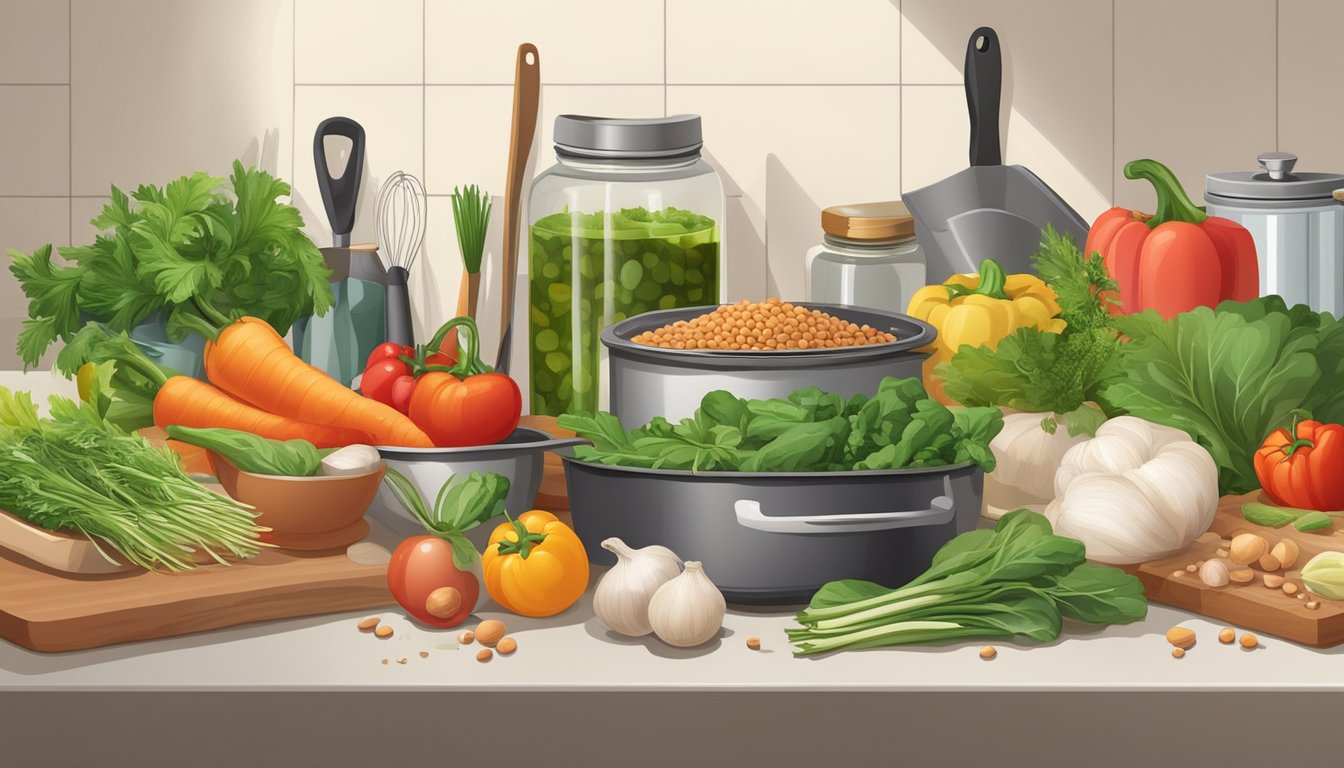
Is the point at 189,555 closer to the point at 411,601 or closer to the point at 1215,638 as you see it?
the point at 411,601

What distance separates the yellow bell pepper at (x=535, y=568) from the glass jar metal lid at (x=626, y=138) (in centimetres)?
51

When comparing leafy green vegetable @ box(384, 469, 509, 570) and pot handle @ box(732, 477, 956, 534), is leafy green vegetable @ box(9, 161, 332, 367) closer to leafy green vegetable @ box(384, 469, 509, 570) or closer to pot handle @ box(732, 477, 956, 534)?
leafy green vegetable @ box(384, 469, 509, 570)

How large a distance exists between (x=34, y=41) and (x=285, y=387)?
97 centimetres

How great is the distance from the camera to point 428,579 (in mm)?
960

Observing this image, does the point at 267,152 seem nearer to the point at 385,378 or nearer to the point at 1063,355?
the point at 385,378

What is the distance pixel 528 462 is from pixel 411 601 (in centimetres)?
20

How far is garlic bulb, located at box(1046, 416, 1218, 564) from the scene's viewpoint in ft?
3.35

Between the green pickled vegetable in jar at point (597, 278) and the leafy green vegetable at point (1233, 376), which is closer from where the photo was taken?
the leafy green vegetable at point (1233, 376)

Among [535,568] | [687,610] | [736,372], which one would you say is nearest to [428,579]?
[535,568]

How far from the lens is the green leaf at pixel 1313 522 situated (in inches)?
43.2

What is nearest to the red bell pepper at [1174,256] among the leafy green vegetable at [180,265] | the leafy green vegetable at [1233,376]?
the leafy green vegetable at [1233,376]

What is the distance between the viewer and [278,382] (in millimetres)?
1250

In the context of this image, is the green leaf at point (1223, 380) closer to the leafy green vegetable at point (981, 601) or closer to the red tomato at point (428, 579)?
the leafy green vegetable at point (981, 601)
